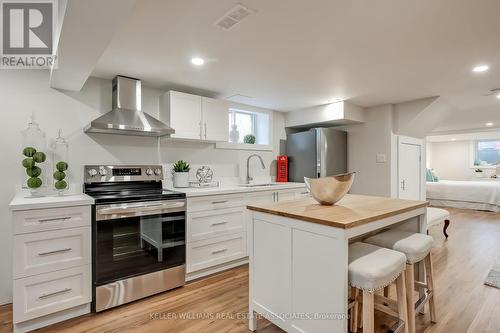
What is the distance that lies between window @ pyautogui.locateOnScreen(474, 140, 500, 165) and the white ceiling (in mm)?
7574

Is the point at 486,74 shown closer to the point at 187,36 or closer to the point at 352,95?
the point at 352,95

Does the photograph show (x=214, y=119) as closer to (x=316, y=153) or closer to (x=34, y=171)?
(x=316, y=153)

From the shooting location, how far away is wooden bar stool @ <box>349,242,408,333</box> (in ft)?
4.43

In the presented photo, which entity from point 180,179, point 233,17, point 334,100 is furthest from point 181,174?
point 334,100

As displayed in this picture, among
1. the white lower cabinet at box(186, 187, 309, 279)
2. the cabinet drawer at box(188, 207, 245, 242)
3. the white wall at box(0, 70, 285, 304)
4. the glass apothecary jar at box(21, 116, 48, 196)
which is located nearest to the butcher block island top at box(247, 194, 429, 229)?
the white lower cabinet at box(186, 187, 309, 279)

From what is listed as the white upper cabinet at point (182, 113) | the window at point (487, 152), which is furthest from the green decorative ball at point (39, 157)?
the window at point (487, 152)

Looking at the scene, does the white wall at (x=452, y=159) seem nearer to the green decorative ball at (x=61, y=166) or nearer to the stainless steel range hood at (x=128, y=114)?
the stainless steel range hood at (x=128, y=114)

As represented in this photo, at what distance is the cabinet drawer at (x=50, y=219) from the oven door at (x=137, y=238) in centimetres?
10

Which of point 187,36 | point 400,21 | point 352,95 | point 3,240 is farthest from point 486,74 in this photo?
point 3,240

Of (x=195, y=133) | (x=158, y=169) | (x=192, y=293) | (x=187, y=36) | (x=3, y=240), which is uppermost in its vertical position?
(x=187, y=36)

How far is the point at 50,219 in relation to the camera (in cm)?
190

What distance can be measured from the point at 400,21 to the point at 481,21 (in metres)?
0.54

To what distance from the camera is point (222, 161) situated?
11.9ft

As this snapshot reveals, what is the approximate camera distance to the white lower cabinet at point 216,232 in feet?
8.62
